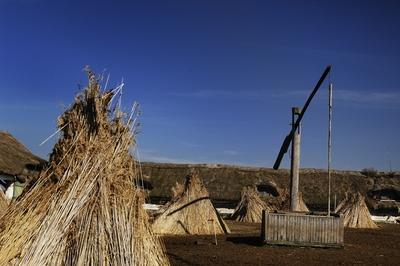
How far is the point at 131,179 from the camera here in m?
7.00

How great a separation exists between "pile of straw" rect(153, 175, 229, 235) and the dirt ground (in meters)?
1.24

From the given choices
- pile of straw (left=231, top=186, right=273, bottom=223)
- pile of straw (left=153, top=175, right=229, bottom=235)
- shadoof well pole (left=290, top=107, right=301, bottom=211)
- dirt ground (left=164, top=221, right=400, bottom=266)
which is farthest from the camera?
pile of straw (left=231, top=186, right=273, bottom=223)

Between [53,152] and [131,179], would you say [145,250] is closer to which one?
[131,179]

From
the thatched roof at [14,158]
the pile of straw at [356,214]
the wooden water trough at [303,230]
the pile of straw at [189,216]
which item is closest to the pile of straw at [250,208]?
the pile of straw at [356,214]

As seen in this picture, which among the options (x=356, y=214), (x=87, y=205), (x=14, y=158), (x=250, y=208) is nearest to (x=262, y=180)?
(x=250, y=208)

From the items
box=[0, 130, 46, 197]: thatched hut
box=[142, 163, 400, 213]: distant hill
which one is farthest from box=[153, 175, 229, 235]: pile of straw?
box=[142, 163, 400, 213]: distant hill

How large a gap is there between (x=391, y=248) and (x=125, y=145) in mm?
12207

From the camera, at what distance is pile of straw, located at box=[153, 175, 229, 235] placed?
19734 millimetres

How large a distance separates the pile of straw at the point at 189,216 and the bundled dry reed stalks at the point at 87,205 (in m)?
12.8

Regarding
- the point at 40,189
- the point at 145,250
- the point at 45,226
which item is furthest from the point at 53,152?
the point at 145,250

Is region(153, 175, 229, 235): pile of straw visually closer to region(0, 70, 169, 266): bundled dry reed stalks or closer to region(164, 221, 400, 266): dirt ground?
region(164, 221, 400, 266): dirt ground

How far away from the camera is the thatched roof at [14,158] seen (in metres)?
24.0

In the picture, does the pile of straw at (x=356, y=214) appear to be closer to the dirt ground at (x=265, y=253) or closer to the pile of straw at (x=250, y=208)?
the pile of straw at (x=250, y=208)

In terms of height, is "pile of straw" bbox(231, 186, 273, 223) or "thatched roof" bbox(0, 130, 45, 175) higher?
"thatched roof" bbox(0, 130, 45, 175)
